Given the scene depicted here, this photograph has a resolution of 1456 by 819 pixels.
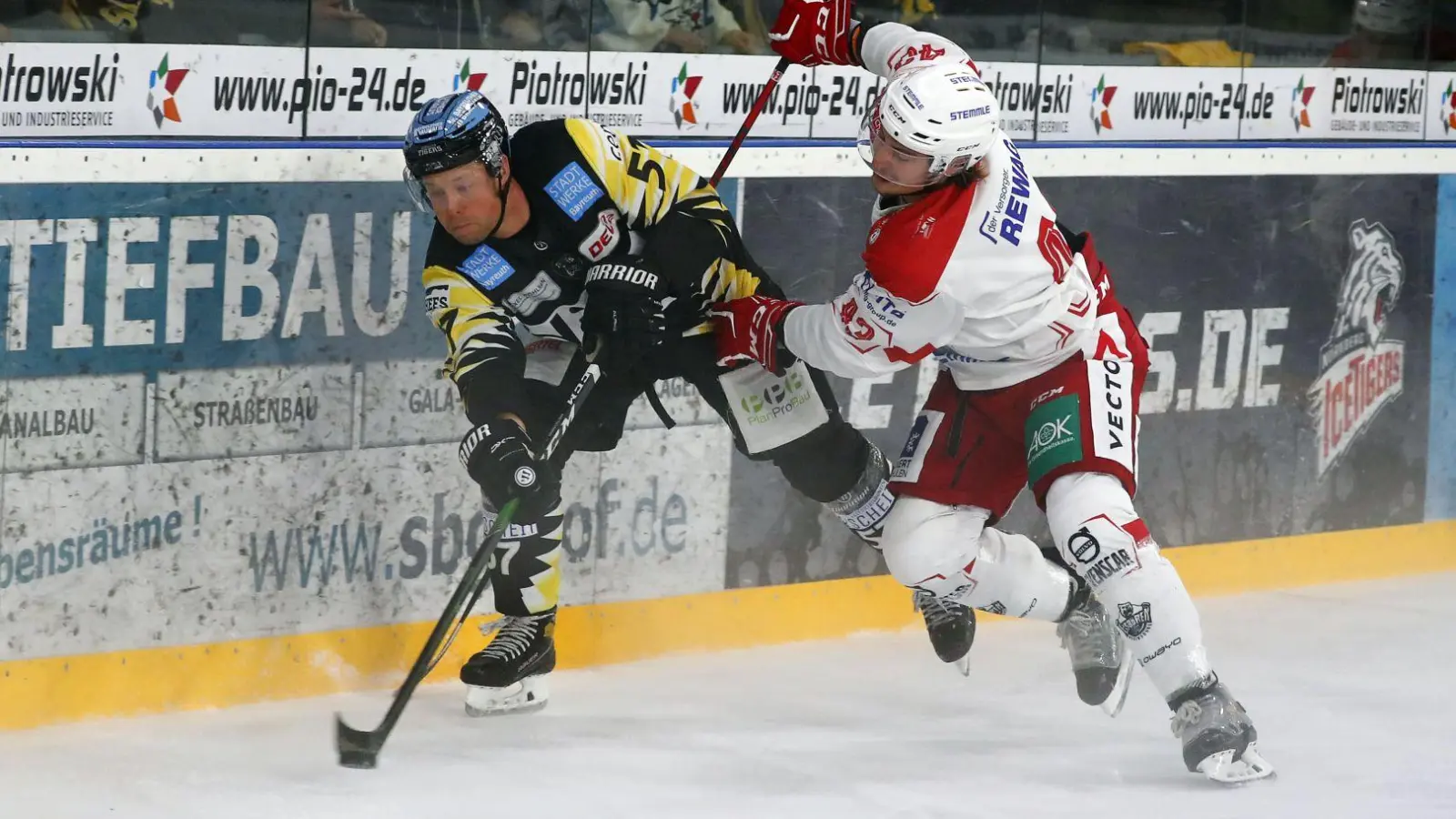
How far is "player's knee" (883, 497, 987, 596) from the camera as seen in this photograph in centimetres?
356

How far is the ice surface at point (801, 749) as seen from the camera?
3.31m

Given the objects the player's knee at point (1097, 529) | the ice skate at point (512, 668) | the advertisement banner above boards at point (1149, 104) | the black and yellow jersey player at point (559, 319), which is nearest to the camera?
the player's knee at point (1097, 529)

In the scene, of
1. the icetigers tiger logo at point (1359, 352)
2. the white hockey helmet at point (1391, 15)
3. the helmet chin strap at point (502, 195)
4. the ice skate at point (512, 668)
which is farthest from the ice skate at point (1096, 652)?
the white hockey helmet at point (1391, 15)

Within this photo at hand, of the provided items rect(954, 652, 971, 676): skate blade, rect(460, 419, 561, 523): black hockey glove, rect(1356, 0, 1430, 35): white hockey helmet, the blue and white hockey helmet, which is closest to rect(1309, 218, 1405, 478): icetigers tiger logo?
rect(1356, 0, 1430, 35): white hockey helmet

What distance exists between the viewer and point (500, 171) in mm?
3453

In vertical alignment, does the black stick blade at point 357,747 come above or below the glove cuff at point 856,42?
below

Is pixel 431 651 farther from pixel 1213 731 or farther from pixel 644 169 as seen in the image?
pixel 1213 731

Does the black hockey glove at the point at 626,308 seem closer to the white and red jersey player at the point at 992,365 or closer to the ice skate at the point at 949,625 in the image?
the white and red jersey player at the point at 992,365

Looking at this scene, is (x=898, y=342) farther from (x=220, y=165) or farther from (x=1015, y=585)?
(x=220, y=165)

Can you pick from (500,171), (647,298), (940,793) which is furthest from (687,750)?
(500,171)

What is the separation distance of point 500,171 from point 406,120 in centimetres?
60

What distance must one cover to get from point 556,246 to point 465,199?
9.6 inches

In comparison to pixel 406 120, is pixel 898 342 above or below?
below

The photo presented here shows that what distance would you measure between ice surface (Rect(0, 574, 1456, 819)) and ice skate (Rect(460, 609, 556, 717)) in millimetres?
44
